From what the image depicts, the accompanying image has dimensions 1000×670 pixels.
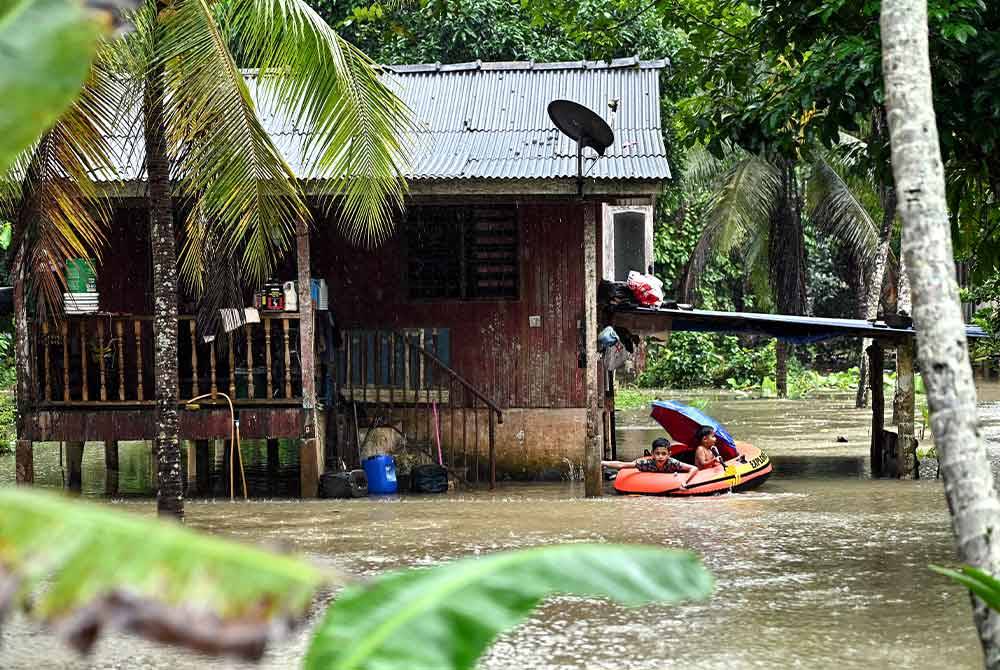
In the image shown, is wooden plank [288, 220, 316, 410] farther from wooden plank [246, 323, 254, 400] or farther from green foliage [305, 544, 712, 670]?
green foliage [305, 544, 712, 670]

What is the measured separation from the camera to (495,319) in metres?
14.2

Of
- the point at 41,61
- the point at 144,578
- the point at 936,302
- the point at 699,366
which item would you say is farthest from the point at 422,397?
the point at 699,366

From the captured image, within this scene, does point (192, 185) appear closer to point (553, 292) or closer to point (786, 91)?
point (786, 91)

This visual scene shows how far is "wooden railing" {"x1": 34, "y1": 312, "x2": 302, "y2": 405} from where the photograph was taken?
489 inches

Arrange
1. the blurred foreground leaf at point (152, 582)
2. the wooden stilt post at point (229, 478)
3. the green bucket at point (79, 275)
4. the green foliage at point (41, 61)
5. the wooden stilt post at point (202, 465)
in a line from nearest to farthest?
the blurred foreground leaf at point (152, 582) → the green foliage at point (41, 61) → the wooden stilt post at point (229, 478) → the green bucket at point (79, 275) → the wooden stilt post at point (202, 465)

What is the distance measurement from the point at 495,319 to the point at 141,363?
381 centimetres

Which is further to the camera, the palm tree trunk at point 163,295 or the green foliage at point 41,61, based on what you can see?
the palm tree trunk at point 163,295

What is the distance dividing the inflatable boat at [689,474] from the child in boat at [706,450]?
0.08m

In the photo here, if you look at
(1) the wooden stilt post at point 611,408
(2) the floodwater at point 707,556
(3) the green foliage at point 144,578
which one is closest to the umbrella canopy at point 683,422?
(2) the floodwater at point 707,556

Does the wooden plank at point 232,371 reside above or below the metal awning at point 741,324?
below

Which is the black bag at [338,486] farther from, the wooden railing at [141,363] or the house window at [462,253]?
the house window at [462,253]

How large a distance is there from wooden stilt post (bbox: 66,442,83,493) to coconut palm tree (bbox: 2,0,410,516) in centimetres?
573

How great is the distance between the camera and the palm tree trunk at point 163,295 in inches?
348

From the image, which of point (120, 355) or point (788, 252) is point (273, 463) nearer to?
point (120, 355)
